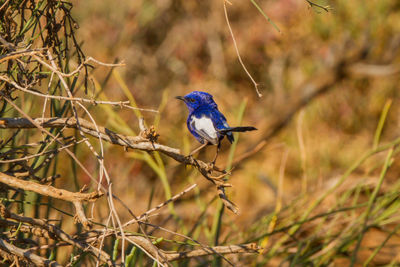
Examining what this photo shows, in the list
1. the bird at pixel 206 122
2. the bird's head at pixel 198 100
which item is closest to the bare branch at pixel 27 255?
the bird at pixel 206 122

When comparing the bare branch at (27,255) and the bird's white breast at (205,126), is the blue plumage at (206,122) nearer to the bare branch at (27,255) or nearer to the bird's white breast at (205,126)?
the bird's white breast at (205,126)

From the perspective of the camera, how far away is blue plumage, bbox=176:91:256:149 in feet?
5.64

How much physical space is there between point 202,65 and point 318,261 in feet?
18.8

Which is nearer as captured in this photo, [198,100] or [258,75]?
[198,100]

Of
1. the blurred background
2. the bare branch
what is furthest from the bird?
the blurred background

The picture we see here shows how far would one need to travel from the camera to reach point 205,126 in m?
1.75

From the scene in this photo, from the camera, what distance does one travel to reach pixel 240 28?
26.1ft

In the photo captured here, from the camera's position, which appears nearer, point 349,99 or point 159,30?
point 349,99

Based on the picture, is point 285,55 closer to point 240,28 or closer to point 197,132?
point 240,28

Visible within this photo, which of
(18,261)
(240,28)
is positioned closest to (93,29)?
(240,28)

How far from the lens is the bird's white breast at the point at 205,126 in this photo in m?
1.72

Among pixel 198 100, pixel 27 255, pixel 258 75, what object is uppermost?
pixel 258 75

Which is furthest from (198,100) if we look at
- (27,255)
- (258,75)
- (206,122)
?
(258,75)

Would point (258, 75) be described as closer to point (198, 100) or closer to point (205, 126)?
point (198, 100)
